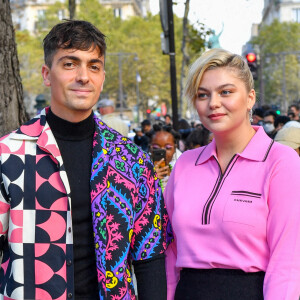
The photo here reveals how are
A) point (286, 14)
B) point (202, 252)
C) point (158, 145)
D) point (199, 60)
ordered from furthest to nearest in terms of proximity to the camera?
point (286, 14)
point (158, 145)
point (199, 60)
point (202, 252)

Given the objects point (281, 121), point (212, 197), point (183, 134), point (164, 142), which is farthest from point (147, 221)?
point (183, 134)

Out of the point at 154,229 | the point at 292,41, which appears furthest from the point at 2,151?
the point at 292,41

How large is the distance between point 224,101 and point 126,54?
179 ft

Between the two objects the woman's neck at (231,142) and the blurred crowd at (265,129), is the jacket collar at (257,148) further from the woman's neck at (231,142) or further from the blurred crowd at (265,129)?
the blurred crowd at (265,129)

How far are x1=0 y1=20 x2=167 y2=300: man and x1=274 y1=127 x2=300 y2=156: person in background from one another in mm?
2812

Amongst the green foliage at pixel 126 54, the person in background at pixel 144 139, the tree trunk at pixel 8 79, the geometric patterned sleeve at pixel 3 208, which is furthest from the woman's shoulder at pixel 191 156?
the green foliage at pixel 126 54

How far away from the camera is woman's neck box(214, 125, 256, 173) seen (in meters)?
3.21

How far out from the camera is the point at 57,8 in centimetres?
6831

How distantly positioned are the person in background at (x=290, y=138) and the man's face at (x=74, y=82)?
304 cm

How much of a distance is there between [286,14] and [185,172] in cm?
10986

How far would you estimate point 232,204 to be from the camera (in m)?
3.00

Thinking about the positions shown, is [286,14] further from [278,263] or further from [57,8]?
[278,263]

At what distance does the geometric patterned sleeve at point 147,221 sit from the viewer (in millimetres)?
3107

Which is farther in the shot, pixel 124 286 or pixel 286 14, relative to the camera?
pixel 286 14
